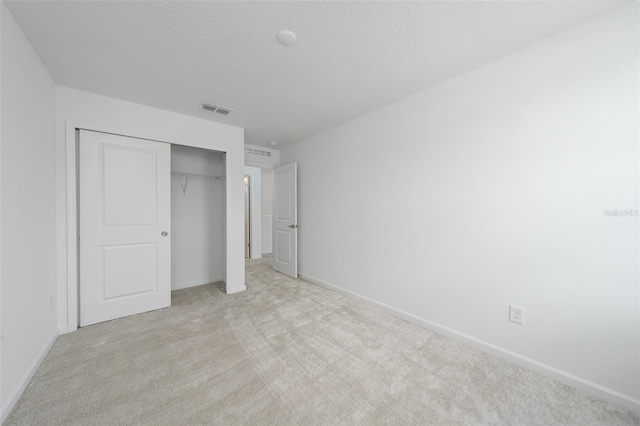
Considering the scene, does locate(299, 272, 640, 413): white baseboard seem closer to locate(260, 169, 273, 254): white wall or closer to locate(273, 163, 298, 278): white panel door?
locate(273, 163, 298, 278): white panel door

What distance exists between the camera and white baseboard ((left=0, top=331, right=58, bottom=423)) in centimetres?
138

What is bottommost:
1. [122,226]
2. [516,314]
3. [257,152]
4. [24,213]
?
[516,314]

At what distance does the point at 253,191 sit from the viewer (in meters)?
5.90

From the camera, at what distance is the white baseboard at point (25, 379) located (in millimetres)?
1381

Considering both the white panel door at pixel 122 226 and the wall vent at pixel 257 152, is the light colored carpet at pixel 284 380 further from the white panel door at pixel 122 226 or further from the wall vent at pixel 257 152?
the wall vent at pixel 257 152

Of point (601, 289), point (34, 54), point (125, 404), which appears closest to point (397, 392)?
point (601, 289)

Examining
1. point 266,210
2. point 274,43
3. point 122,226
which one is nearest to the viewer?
point 274,43

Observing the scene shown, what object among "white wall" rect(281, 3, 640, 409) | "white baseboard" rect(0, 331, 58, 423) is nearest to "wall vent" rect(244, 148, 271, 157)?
"white wall" rect(281, 3, 640, 409)

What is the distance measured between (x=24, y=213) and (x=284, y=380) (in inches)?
86.4

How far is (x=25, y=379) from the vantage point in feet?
5.28

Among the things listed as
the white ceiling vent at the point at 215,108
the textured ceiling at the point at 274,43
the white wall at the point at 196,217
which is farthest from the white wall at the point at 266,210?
the textured ceiling at the point at 274,43

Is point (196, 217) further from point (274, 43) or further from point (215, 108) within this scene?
point (274, 43)

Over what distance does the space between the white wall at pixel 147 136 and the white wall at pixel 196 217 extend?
1.79 ft

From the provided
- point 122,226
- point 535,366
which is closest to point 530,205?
point 535,366
